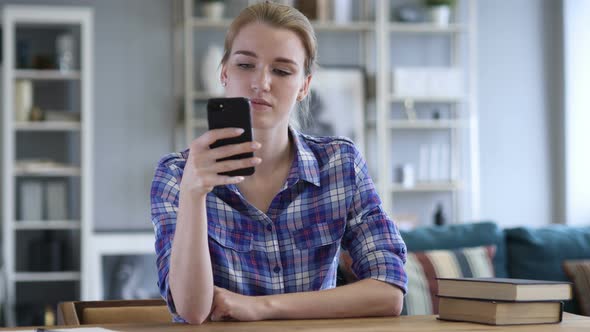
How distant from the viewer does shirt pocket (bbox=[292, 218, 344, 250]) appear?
1829 millimetres

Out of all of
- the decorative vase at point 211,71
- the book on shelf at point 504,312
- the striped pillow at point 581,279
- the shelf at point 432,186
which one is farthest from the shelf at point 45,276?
the book on shelf at point 504,312

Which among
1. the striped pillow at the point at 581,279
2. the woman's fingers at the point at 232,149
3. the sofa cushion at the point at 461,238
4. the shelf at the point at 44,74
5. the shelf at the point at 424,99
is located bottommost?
the striped pillow at the point at 581,279

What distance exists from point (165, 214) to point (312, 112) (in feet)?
13.2

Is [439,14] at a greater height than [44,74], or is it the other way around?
[439,14]

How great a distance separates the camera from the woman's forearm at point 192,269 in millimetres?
1579

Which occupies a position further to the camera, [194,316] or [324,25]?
[324,25]

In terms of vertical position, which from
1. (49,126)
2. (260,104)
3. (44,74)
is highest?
(44,74)

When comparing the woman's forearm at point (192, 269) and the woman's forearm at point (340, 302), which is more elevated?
the woman's forearm at point (192, 269)

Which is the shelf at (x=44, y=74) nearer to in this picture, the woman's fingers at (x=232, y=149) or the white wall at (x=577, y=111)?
the white wall at (x=577, y=111)

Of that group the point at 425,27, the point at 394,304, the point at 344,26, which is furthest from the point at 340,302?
the point at 425,27

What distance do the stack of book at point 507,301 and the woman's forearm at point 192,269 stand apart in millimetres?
441

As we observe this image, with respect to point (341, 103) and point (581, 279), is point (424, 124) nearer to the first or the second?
point (341, 103)

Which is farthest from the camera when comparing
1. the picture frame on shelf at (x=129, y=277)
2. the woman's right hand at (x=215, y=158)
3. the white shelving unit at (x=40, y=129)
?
the picture frame on shelf at (x=129, y=277)

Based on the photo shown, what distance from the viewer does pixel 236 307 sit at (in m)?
1.63
